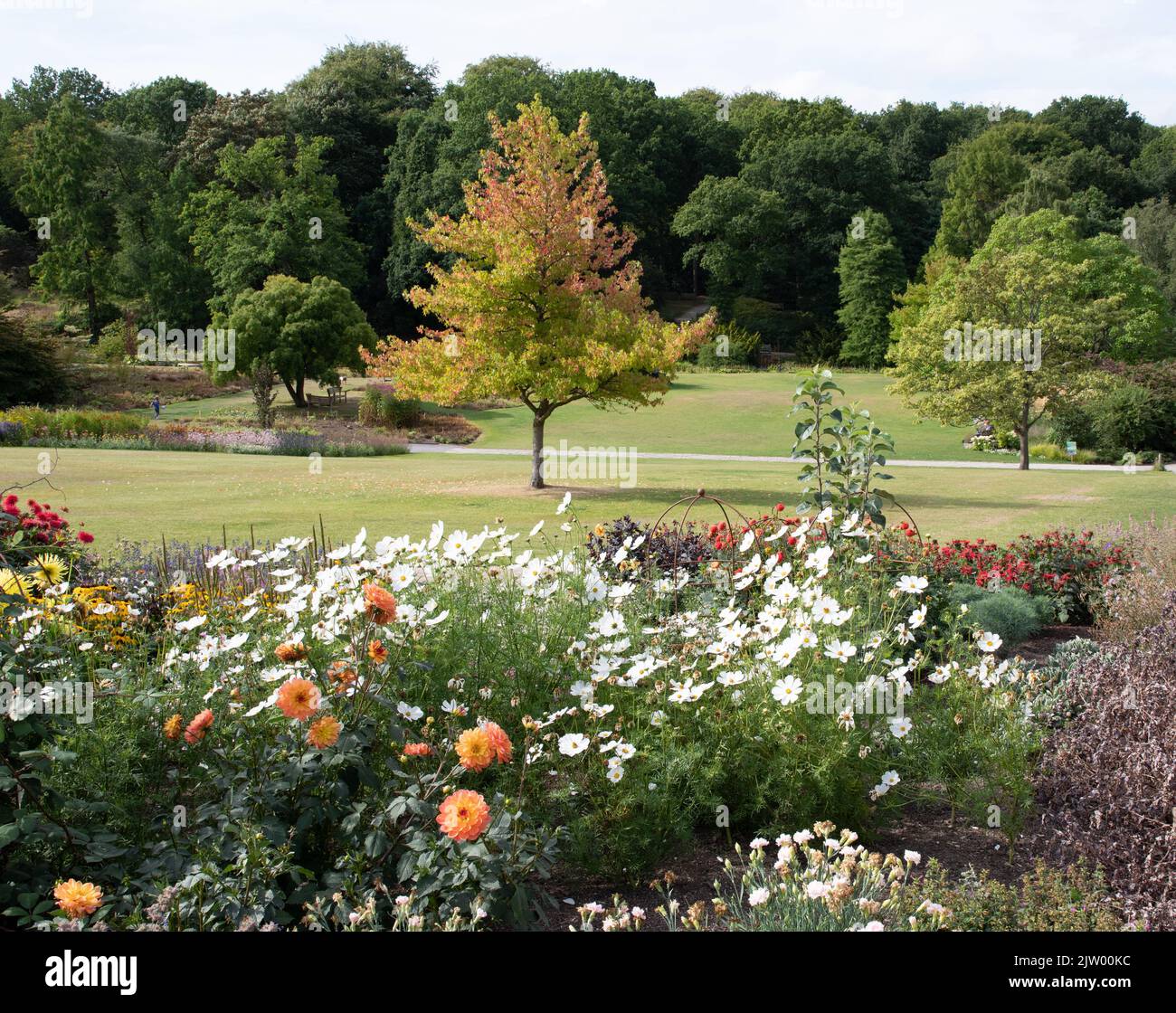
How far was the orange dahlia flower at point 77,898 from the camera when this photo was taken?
7.46ft

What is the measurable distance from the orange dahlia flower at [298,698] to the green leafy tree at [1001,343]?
69.2 feet

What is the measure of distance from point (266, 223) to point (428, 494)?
90.0 feet

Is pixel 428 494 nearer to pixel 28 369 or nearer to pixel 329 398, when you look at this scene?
pixel 329 398

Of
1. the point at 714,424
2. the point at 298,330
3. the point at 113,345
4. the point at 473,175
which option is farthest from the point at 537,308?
the point at 473,175

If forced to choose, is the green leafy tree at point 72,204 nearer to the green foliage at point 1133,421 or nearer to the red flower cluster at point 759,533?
the green foliage at point 1133,421

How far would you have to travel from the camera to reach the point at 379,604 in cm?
290

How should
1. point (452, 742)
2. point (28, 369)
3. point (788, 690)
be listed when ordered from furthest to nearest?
point (28, 369)
point (788, 690)
point (452, 742)

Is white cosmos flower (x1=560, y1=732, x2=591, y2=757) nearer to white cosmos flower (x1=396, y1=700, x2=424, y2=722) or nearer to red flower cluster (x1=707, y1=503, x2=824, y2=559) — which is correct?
white cosmos flower (x1=396, y1=700, x2=424, y2=722)

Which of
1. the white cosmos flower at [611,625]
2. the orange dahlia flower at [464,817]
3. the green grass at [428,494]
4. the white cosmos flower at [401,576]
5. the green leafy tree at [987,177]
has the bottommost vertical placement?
the green grass at [428,494]

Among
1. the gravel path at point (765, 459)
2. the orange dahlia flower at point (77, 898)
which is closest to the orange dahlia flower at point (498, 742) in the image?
the orange dahlia flower at point (77, 898)

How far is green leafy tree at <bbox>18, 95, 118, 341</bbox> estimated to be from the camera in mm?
42312

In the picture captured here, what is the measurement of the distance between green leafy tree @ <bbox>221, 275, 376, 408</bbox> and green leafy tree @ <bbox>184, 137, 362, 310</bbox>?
252 inches
